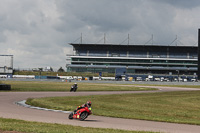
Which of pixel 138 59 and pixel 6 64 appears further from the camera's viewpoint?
pixel 138 59

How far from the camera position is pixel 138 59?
545ft

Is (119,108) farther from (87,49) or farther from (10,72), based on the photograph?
(87,49)

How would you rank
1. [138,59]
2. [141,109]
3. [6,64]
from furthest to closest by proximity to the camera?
1. [138,59]
2. [6,64]
3. [141,109]

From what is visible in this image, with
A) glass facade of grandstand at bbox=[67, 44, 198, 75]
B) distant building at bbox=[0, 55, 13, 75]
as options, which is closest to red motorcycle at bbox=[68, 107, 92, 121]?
distant building at bbox=[0, 55, 13, 75]

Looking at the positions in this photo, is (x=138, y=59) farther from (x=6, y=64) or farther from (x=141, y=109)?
(x=141, y=109)

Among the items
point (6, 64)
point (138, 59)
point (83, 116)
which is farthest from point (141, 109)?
Answer: point (138, 59)

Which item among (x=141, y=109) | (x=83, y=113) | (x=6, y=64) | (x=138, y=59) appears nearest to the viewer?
(x=83, y=113)

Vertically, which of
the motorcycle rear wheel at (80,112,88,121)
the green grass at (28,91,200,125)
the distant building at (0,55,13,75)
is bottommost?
the green grass at (28,91,200,125)

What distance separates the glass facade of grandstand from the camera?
539 feet

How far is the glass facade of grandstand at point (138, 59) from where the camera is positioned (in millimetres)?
164250

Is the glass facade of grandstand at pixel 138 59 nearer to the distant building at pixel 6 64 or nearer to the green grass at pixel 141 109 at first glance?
the distant building at pixel 6 64

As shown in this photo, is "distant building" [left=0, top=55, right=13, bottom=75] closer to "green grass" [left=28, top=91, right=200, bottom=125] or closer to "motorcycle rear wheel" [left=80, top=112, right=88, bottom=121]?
"green grass" [left=28, top=91, right=200, bottom=125]

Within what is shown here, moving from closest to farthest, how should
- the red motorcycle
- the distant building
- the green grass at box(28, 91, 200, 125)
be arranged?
1. the red motorcycle
2. the green grass at box(28, 91, 200, 125)
3. the distant building

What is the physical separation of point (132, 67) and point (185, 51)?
32.1m
